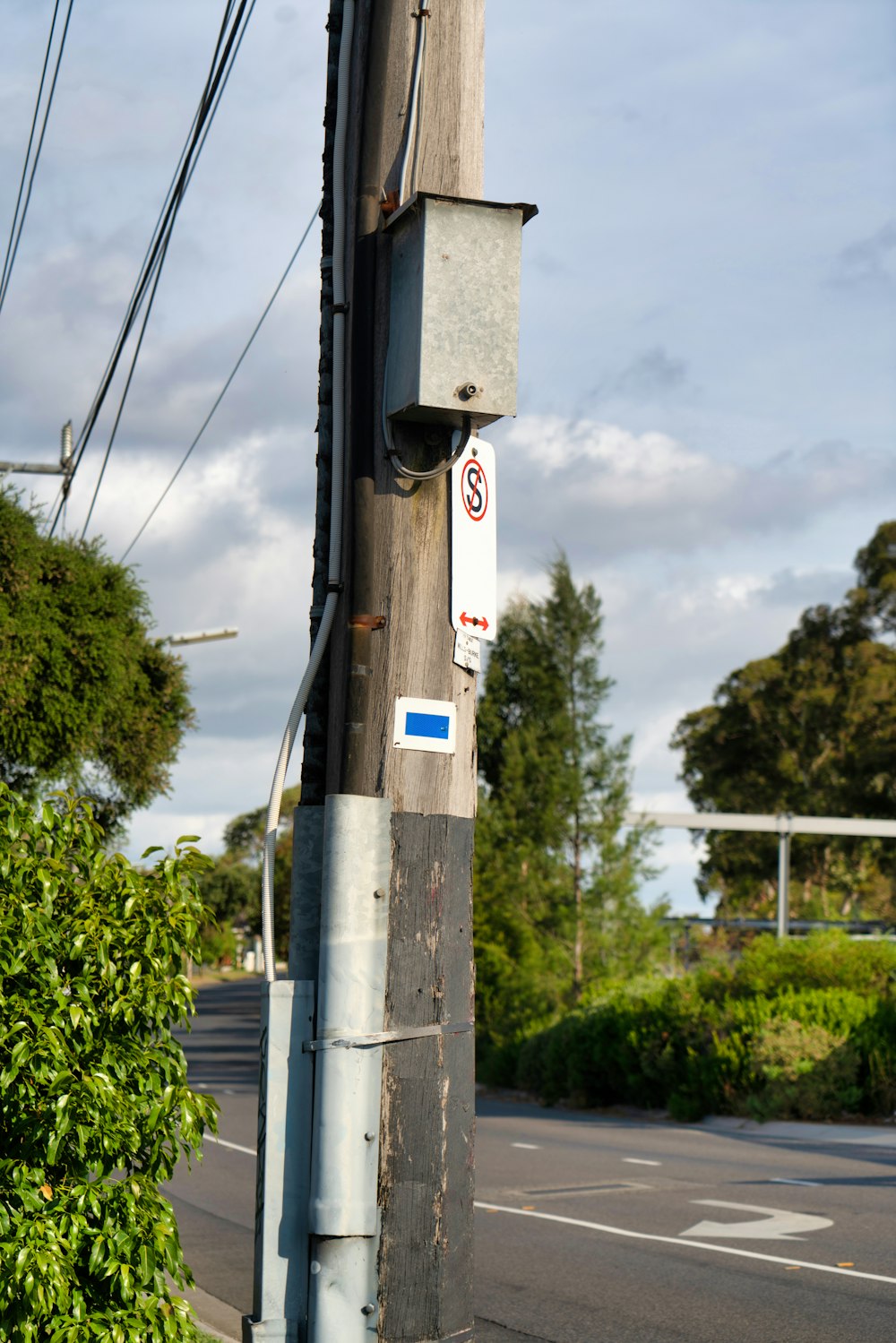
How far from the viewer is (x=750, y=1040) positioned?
20812 millimetres

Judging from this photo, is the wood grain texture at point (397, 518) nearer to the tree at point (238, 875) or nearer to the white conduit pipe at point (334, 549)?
the white conduit pipe at point (334, 549)

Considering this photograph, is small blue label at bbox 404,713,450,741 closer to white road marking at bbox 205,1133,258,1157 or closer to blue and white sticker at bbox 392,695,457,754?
blue and white sticker at bbox 392,695,457,754

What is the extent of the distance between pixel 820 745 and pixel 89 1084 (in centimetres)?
4306

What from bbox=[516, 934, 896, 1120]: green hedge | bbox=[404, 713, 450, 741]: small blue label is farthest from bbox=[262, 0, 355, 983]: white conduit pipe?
bbox=[516, 934, 896, 1120]: green hedge

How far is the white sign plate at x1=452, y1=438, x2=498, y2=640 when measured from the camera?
3182 mm

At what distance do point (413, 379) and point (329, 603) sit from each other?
508mm

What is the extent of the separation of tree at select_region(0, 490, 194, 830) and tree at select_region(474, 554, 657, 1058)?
401 inches

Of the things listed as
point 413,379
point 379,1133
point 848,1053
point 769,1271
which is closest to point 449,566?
point 413,379

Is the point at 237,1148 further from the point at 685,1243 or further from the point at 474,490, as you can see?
the point at 474,490

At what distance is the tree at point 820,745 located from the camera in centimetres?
4231

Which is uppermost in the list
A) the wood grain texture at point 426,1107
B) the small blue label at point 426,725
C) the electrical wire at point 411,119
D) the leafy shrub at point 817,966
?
the electrical wire at point 411,119

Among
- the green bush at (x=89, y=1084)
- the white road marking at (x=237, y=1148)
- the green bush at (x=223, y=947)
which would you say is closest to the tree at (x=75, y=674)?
the white road marking at (x=237, y=1148)

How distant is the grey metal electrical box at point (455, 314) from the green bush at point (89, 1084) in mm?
2410

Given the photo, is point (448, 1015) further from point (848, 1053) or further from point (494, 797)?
point (494, 797)
